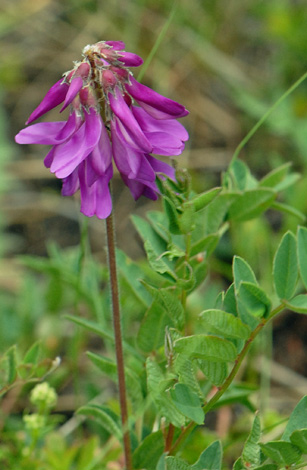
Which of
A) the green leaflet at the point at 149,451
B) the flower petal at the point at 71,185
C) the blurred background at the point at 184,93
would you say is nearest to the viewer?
the flower petal at the point at 71,185

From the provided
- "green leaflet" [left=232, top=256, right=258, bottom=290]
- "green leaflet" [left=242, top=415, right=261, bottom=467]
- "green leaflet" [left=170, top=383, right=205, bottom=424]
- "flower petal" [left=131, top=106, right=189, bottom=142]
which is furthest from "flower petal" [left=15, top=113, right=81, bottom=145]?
"green leaflet" [left=242, top=415, right=261, bottom=467]

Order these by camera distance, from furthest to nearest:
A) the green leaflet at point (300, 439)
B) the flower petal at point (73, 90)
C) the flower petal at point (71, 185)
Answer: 1. the flower petal at point (71, 185)
2. the flower petal at point (73, 90)
3. the green leaflet at point (300, 439)

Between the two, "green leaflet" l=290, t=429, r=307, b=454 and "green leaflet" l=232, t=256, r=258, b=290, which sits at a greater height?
"green leaflet" l=232, t=256, r=258, b=290

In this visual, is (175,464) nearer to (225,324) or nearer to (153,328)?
(225,324)

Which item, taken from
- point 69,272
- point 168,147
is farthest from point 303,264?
point 69,272

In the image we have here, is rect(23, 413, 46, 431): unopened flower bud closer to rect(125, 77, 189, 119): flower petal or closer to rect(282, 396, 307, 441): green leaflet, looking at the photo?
rect(282, 396, 307, 441): green leaflet

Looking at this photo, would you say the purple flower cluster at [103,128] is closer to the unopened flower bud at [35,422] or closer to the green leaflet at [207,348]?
the green leaflet at [207,348]

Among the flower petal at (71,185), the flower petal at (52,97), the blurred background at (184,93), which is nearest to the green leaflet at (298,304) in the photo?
the flower petal at (71,185)
